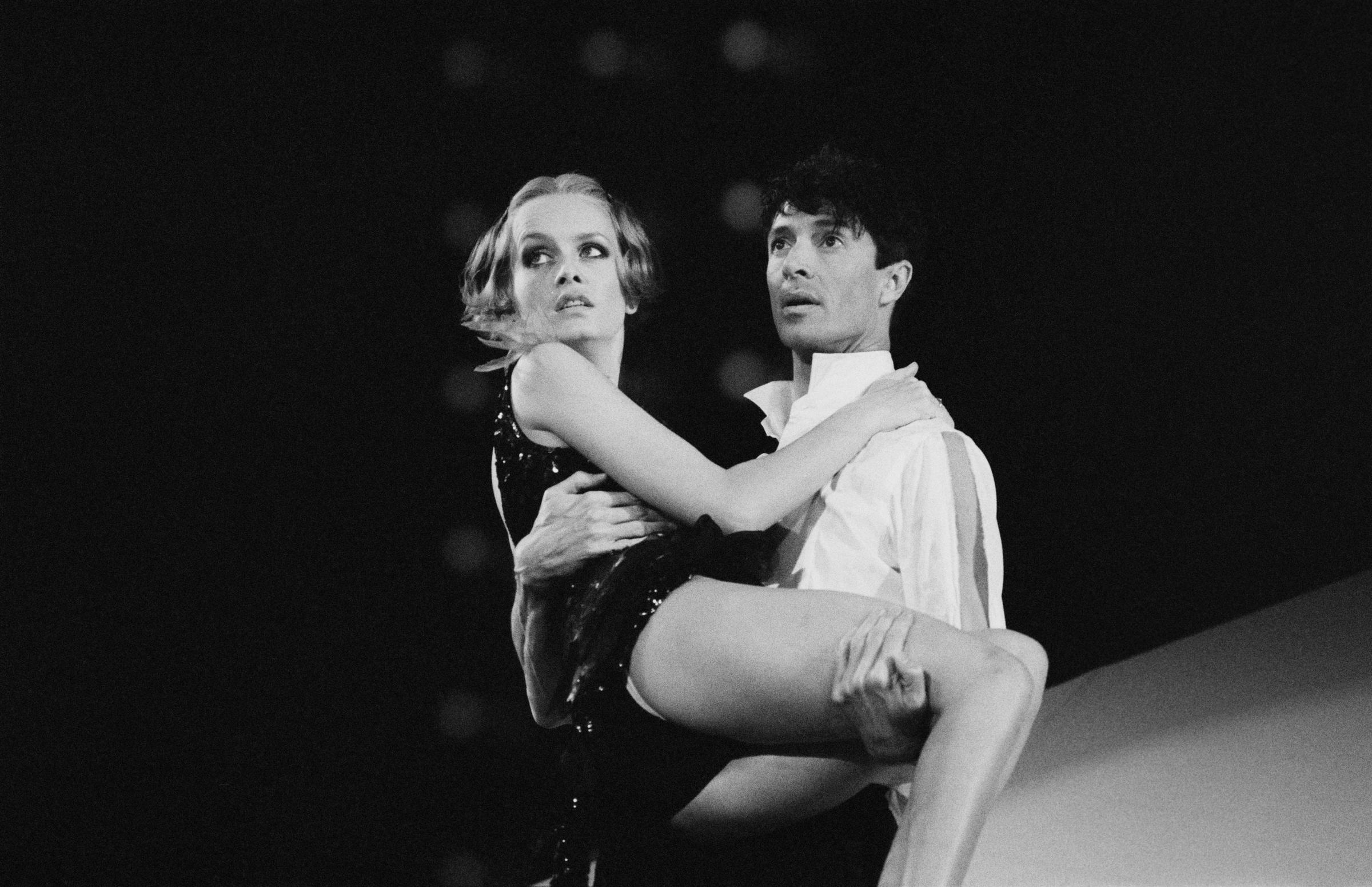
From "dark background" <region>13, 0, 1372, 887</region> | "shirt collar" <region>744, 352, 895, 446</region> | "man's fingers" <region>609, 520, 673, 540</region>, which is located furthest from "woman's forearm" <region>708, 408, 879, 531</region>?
"dark background" <region>13, 0, 1372, 887</region>

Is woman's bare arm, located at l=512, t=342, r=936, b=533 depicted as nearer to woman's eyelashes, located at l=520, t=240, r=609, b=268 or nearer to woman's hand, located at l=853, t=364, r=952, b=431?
woman's hand, located at l=853, t=364, r=952, b=431

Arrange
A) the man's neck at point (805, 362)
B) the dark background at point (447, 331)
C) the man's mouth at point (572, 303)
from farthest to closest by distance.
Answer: the dark background at point (447, 331) < the man's neck at point (805, 362) < the man's mouth at point (572, 303)

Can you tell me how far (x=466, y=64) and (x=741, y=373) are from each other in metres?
0.90

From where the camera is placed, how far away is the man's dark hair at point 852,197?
83.8 inches

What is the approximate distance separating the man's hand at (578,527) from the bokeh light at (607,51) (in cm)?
133

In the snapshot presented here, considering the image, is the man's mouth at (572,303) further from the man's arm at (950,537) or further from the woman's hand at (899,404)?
the man's arm at (950,537)

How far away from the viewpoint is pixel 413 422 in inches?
112

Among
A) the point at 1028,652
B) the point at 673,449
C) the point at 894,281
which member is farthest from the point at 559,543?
the point at 894,281

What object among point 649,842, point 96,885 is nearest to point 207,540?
point 96,885

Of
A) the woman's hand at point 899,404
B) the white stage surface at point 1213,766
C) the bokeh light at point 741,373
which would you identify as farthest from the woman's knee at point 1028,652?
the bokeh light at point 741,373

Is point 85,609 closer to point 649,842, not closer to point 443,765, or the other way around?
point 443,765

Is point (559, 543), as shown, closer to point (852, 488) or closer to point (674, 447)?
point (674, 447)

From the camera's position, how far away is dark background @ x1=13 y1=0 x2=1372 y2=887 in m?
2.60

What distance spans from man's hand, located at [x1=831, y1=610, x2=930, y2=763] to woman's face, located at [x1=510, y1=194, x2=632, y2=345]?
85 cm
